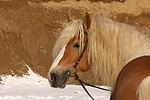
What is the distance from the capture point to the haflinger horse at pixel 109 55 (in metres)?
2.26

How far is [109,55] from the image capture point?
295 cm

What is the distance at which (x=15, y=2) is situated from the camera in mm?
17594

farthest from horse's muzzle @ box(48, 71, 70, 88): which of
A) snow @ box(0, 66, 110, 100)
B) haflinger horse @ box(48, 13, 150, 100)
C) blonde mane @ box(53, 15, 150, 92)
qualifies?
snow @ box(0, 66, 110, 100)

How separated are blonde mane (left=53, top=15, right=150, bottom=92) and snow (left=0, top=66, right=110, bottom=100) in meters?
6.08

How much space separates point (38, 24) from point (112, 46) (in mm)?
13880

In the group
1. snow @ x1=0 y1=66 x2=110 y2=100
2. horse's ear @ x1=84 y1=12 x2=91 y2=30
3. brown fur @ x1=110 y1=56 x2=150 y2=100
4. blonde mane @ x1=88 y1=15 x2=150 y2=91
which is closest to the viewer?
brown fur @ x1=110 y1=56 x2=150 y2=100

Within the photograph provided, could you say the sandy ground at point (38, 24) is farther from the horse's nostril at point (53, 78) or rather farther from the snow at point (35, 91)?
the horse's nostril at point (53, 78)

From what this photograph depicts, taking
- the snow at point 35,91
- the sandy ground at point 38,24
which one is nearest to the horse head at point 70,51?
the snow at point 35,91

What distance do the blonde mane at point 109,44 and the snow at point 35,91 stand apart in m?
6.08

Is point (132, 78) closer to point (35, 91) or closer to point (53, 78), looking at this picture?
point (53, 78)

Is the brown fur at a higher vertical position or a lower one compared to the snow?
higher

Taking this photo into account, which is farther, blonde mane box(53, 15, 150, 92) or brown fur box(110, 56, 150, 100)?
blonde mane box(53, 15, 150, 92)

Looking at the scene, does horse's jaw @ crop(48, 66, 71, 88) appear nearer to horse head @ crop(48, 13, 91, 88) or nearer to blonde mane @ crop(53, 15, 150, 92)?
horse head @ crop(48, 13, 91, 88)

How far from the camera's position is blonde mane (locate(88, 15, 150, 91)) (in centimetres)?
275
